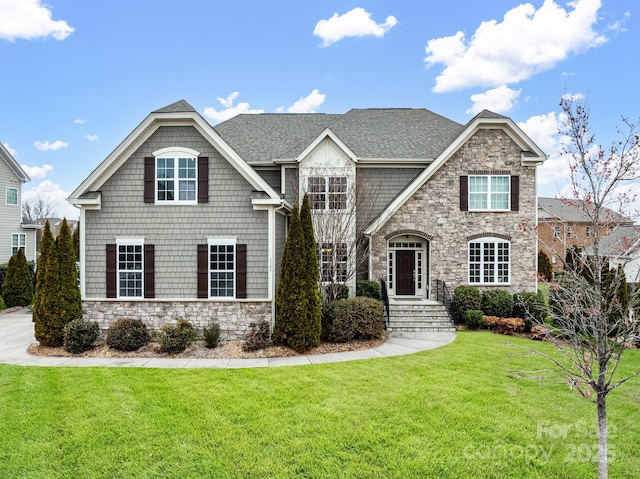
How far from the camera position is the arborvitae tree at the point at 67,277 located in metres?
11.8

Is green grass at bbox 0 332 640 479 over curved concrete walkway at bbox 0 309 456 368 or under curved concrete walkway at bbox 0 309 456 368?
over

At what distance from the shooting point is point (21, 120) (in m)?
21.4

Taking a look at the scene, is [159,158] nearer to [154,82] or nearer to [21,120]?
[154,82]

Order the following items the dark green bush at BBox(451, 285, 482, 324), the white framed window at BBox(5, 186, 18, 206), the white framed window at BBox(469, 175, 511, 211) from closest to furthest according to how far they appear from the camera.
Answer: the dark green bush at BBox(451, 285, 482, 324) → the white framed window at BBox(469, 175, 511, 211) → the white framed window at BBox(5, 186, 18, 206)

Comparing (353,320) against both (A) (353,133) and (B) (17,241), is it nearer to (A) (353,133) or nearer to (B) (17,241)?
(A) (353,133)

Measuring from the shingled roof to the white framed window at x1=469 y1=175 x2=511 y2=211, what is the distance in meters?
2.34

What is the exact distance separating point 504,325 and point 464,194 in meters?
5.95

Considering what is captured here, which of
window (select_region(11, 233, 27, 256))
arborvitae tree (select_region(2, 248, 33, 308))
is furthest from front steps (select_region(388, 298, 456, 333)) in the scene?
window (select_region(11, 233, 27, 256))

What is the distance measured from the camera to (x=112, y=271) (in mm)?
12523

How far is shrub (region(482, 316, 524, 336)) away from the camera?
46.3ft

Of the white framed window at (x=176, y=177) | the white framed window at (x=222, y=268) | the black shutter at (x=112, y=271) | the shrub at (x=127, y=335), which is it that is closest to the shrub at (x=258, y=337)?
the white framed window at (x=222, y=268)

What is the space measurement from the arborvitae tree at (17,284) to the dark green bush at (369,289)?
730 inches

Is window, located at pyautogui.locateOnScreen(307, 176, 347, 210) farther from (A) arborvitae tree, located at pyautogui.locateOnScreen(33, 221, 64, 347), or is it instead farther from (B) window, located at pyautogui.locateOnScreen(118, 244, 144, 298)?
(A) arborvitae tree, located at pyautogui.locateOnScreen(33, 221, 64, 347)

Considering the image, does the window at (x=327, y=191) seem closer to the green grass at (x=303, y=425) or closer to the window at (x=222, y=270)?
the window at (x=222, y=270)
